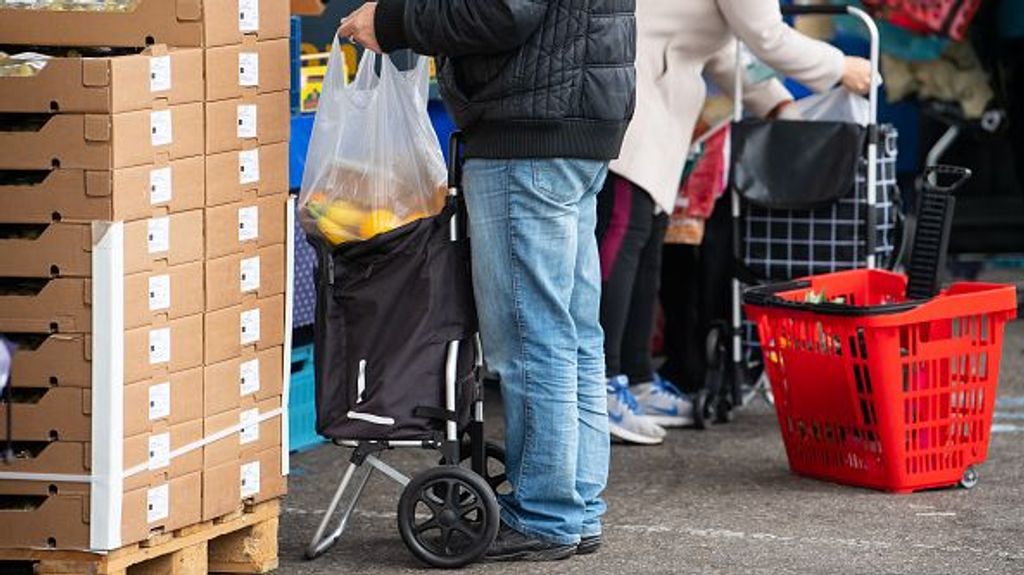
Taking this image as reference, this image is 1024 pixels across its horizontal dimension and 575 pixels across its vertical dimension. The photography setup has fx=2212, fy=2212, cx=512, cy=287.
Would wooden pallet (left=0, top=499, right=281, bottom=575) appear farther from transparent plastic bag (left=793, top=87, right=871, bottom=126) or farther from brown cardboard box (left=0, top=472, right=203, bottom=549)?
transparent plastic bag (left=793, top=87, right=871, bottom=126)

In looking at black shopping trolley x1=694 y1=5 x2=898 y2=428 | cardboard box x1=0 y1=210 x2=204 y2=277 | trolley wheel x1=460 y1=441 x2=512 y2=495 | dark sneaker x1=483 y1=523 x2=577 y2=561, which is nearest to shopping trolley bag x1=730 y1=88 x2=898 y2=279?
black shopping trolley x1=694 y1=5 x2=898 y2=428

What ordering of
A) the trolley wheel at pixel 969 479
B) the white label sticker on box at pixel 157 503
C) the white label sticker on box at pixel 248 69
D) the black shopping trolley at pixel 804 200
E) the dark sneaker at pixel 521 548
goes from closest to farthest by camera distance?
the white label sticker on box at pixel 157 503 → the white label sticker on box at pixel 248 69 → the dark sneaker at pixel 521 548 → the trolley wheel at pixel 969 479 → the black shopping trolley at pixel 804 200

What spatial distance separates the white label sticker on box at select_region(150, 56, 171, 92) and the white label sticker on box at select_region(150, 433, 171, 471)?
0.79 metres

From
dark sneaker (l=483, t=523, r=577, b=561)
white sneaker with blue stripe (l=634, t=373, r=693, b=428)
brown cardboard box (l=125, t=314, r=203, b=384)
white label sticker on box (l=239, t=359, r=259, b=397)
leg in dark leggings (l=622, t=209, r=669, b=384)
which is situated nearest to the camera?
brown cardboard box (l=125, t=314, r=203, b=384)

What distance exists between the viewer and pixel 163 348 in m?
5.02

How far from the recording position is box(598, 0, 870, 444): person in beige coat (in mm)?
6953

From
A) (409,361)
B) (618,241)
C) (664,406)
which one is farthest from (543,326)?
(664,406)

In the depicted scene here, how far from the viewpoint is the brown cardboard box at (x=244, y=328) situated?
5.23 metres

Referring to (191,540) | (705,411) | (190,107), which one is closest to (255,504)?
(191,540)

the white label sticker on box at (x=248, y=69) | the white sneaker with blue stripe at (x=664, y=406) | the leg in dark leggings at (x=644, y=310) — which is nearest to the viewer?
the white label sticker on box at (x=248, y=69)

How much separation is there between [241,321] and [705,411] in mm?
2548

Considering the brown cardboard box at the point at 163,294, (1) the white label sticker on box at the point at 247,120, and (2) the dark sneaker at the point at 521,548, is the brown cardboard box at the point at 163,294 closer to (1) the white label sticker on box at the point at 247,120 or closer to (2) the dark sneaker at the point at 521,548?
(1) the white label sticker on box at the point at 247,120

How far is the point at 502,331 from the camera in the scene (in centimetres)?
549

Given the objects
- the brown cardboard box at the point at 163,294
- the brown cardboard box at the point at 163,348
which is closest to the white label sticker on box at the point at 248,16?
the brown cardboard box at the point at 163,294
